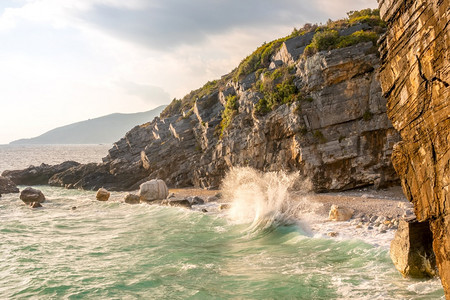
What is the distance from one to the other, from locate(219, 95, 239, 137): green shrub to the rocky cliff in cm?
14

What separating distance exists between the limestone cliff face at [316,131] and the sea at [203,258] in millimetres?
7855

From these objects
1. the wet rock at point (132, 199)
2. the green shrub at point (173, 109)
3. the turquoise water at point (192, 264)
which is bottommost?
the turquoise water at point (192, 264)

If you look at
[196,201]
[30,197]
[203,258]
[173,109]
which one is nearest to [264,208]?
[203,258]

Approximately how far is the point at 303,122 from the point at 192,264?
64.2ft

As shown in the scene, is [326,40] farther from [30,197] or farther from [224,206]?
[30,197]

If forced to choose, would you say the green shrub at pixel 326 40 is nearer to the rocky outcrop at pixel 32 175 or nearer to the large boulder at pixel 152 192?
the large boulder at pixel 152 192

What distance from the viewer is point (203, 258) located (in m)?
16.3

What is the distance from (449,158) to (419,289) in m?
5.62

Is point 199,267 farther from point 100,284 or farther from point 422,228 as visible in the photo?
point 422,228

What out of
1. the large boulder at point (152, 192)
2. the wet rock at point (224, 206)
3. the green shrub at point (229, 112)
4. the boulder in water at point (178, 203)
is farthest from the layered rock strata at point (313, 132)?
the boulder in water at point (178, 203)

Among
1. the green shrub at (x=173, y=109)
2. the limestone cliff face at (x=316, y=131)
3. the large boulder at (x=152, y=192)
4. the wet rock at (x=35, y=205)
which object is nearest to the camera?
the limestone cliff face at (x=316, y=131)

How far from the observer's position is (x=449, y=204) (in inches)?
303

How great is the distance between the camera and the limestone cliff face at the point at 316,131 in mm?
28750

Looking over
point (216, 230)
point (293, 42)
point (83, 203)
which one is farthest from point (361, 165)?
point (83, 203)
